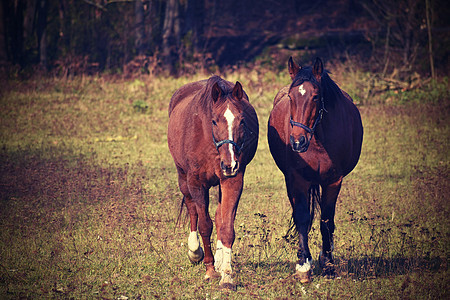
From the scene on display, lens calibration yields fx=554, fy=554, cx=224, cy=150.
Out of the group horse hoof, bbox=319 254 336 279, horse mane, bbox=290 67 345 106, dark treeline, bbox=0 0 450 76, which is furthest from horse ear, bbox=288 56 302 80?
dark treeline, bbox=0 0 450 76

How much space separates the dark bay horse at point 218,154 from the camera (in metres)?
5.28

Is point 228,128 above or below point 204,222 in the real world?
above

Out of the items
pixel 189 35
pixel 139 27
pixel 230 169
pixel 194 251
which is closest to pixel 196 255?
pixel 194 251

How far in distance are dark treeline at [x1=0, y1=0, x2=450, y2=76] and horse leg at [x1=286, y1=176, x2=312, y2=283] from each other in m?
13.0

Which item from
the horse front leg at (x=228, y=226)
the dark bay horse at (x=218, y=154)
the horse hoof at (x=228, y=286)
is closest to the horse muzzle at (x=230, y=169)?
the dark bay horse at (x=218, y=154)

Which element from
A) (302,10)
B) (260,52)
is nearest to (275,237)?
(260,52)

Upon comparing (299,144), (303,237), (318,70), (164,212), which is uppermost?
(318,70)

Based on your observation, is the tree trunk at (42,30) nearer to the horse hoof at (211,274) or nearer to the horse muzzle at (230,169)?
the horse hoof at (211,274)

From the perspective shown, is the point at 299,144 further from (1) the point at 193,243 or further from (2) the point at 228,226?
(1) the point at 193,243

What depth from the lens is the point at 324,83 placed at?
588cm

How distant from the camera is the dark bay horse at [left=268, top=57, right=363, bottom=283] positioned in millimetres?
5535

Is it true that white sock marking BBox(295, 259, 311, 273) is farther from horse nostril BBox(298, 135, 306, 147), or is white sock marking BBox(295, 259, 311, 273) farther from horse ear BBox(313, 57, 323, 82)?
horse ear BBox(313, 57, 323, 82)

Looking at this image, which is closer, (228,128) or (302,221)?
(228,128)

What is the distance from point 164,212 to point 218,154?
306 centimetres
